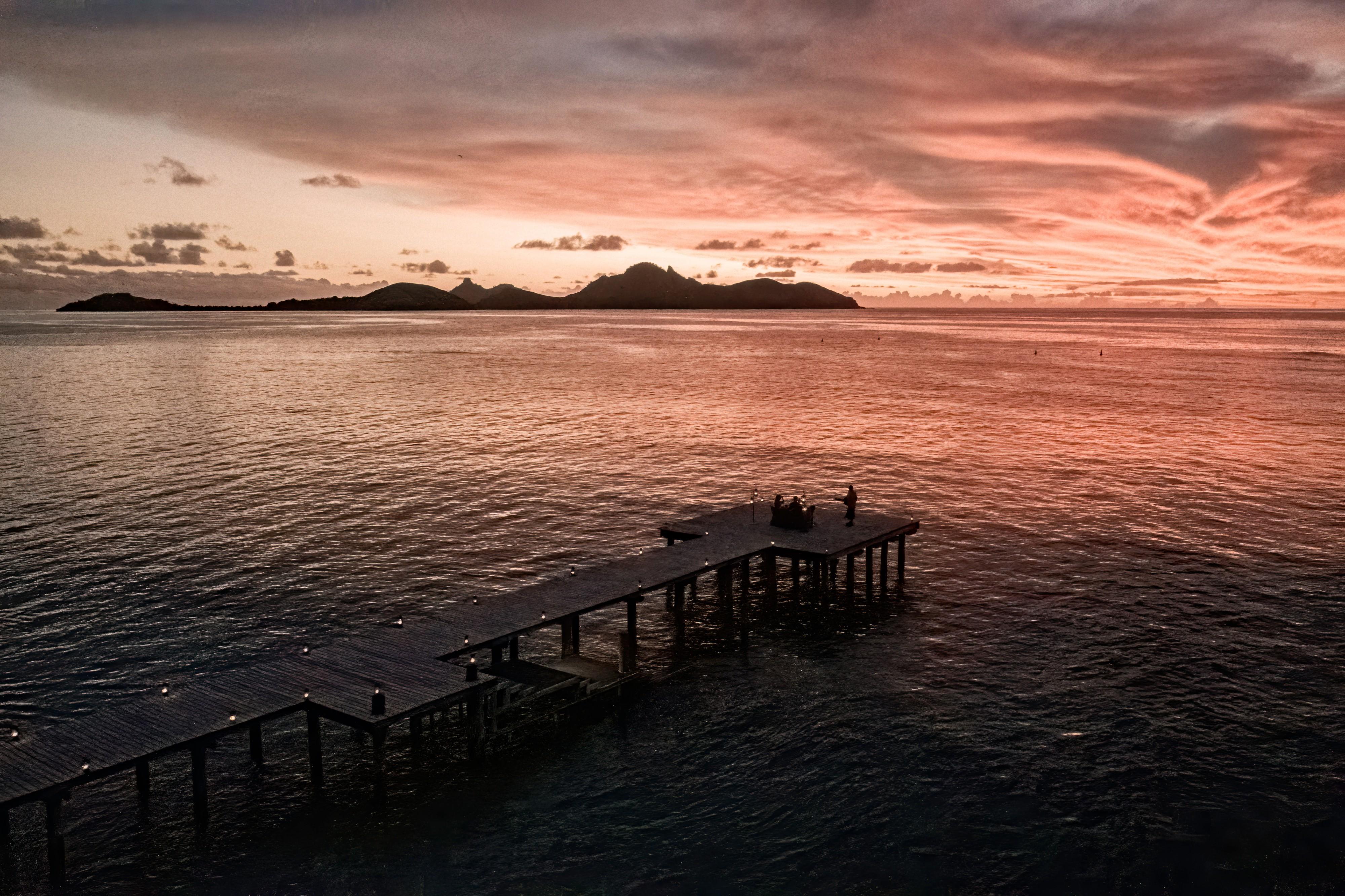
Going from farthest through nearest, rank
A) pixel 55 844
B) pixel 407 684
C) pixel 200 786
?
pixel 407 684 → pixel 200 786 → pixel 55 844

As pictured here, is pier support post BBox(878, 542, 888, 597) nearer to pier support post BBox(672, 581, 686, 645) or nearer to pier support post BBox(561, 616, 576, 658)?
pier support post BBox(672, 581, 686, 645)

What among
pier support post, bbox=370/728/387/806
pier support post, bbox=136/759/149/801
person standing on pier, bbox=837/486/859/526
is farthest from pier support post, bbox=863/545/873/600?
pier support post, bbox=136/759/149/801

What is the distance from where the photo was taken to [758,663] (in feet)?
120

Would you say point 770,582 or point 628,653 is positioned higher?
point 770,582

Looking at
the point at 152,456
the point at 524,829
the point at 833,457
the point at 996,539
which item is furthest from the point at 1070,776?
the point at 152,456

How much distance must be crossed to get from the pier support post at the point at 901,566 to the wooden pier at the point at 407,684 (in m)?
3.41

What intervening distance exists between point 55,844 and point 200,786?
3.45 meters

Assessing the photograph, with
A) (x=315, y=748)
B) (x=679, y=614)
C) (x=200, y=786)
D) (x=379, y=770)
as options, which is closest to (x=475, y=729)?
(x=379, y=770)

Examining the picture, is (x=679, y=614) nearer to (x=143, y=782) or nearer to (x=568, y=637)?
(x=568, y=637)

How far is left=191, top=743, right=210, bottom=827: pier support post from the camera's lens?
83.9 feet

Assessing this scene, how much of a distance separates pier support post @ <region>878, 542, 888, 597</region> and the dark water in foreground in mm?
2038

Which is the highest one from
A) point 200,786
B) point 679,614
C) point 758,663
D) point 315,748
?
point 679,614

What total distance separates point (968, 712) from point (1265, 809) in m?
8.82

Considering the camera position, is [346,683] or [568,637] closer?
[346,683]
